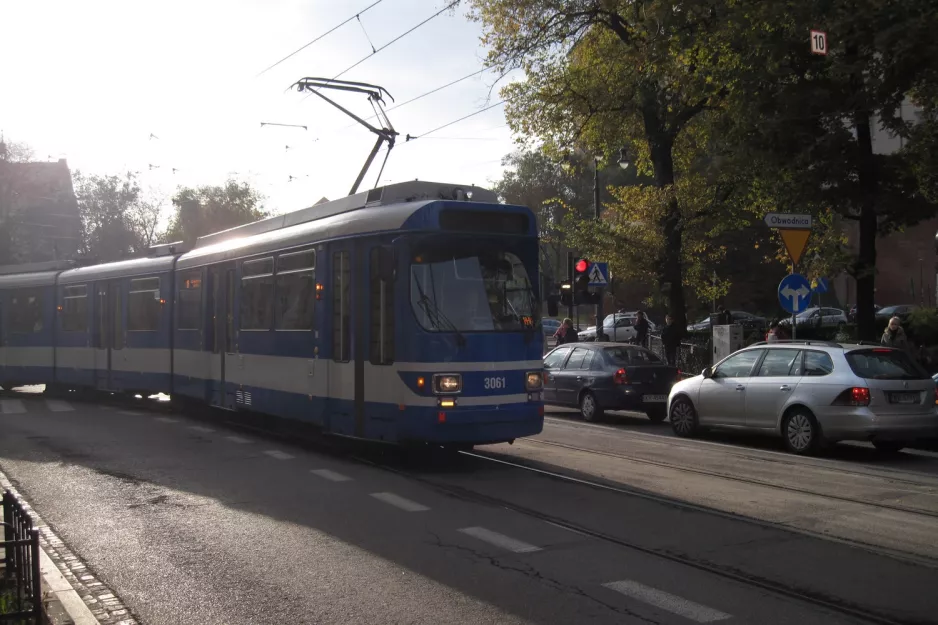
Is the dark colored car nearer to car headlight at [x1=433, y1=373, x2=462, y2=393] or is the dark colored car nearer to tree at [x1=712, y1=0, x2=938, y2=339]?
tree at [x1=712, y1=0, x2=938, y2=339]

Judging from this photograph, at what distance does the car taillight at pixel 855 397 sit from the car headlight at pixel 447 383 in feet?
18.0

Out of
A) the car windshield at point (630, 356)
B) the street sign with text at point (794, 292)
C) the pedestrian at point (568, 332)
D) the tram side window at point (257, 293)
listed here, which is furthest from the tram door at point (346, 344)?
the pedestrian at point (568, 332)

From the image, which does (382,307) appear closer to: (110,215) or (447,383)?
(447,383)

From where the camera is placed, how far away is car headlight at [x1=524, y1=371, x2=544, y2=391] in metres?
11.4

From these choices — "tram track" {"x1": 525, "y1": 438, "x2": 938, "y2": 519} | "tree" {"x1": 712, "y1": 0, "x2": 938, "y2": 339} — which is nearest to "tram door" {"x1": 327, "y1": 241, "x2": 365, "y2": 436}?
"tram track" {"x1": 525, "y1": 438, "x2": 938, "y2": 519}

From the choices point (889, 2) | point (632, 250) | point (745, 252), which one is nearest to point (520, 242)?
point (889, 2)

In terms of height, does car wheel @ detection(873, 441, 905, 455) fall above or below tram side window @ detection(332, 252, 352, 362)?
below

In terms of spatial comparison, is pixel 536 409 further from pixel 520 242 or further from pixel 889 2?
pixel 889 2

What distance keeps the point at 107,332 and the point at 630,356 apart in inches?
445

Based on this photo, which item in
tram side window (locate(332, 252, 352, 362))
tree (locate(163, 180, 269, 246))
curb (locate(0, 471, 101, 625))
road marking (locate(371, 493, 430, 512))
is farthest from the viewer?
tree (locate(163, 180, 269, 246))

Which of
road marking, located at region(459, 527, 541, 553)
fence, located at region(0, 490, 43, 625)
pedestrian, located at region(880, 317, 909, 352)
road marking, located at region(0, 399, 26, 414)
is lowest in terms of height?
road marking, located at region(459, 527, 541, 553)

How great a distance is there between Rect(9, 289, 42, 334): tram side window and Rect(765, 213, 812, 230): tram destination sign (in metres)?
17.3

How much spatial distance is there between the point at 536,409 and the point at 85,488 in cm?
511

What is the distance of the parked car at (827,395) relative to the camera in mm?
12719
